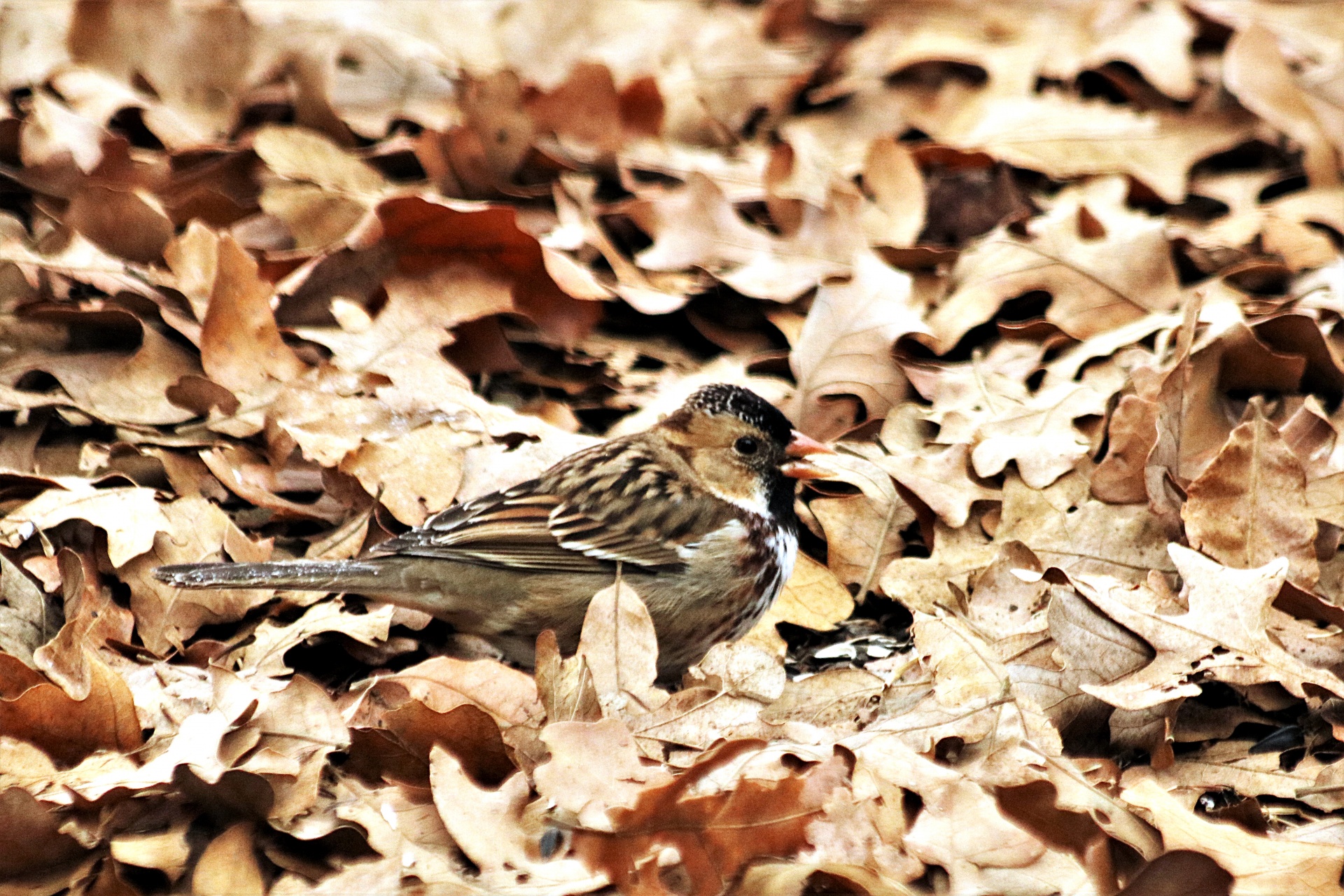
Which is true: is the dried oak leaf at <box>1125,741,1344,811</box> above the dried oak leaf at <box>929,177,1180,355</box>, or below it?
below

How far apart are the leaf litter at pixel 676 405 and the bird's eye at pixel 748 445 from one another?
337mm

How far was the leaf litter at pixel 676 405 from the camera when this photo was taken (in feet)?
10.6

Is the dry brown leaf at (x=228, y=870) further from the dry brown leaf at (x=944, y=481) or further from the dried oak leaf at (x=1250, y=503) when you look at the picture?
the dried oak leaf at (x=1250, y=503)

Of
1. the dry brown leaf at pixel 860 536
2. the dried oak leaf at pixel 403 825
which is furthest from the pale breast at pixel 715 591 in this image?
the dried oak leaf at pixel 403 825

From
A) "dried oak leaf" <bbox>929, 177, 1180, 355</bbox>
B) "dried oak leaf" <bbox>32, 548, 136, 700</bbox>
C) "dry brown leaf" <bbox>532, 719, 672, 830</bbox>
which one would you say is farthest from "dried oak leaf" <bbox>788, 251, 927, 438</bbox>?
"dried oak leaf" <bbox>32, 548, 136, 700</bbox>

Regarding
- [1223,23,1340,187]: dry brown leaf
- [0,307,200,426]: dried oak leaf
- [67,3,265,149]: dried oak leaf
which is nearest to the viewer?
[0,307,200,426]: dried oak leaf

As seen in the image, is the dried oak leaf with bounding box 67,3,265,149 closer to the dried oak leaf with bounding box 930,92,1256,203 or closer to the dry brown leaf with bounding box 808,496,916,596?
the dried oak leaf with bounding box 930,92,1256,203

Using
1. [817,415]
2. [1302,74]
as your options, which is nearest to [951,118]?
[1302,74]

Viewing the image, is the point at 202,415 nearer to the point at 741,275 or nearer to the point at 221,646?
the point at 221,646

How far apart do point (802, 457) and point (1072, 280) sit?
4.71 feet

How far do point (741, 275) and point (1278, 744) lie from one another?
2.67 m

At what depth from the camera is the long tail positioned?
3.99m

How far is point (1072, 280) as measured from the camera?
17.7 feet

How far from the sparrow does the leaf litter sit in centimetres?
19
